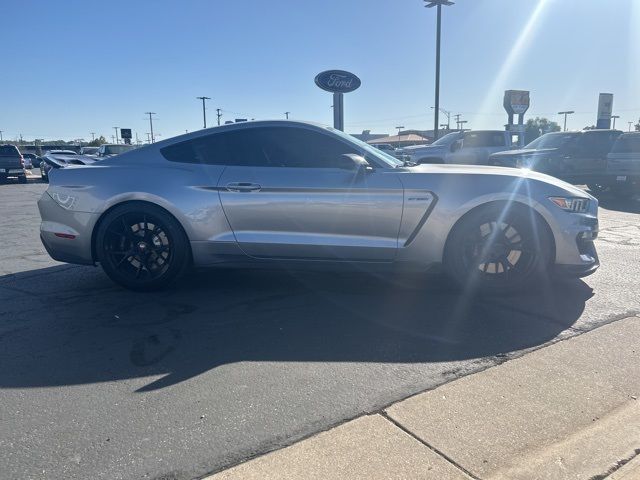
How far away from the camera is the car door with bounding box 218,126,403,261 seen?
14.5 ft

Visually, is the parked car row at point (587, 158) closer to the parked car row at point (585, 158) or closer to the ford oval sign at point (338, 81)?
the parked car row at point (585, 158)

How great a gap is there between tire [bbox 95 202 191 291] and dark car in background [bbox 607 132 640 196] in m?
Result: 11.7

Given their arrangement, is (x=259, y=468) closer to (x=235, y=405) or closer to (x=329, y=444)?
(x=329, y=444)

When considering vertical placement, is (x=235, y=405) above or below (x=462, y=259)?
below

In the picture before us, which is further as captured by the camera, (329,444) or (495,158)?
(495,158)

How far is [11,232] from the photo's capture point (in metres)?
8.45

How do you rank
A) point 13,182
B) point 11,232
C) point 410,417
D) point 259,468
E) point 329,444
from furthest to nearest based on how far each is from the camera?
1. point 13,182
2. point 11,232
3. point 410,417
4. point 329,444
5. point 259,468

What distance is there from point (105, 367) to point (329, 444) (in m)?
1.64

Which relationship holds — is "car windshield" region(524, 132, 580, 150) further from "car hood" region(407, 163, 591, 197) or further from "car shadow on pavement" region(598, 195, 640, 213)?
"car hood" region(407, 163, 591, 197)

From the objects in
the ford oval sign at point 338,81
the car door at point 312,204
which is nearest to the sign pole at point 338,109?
the ford oval sign at point 338,81

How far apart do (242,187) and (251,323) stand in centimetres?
124

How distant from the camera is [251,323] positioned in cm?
400

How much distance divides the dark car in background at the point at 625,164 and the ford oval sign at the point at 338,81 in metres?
6.60

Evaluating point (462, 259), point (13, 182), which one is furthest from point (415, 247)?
point (13, 182)
